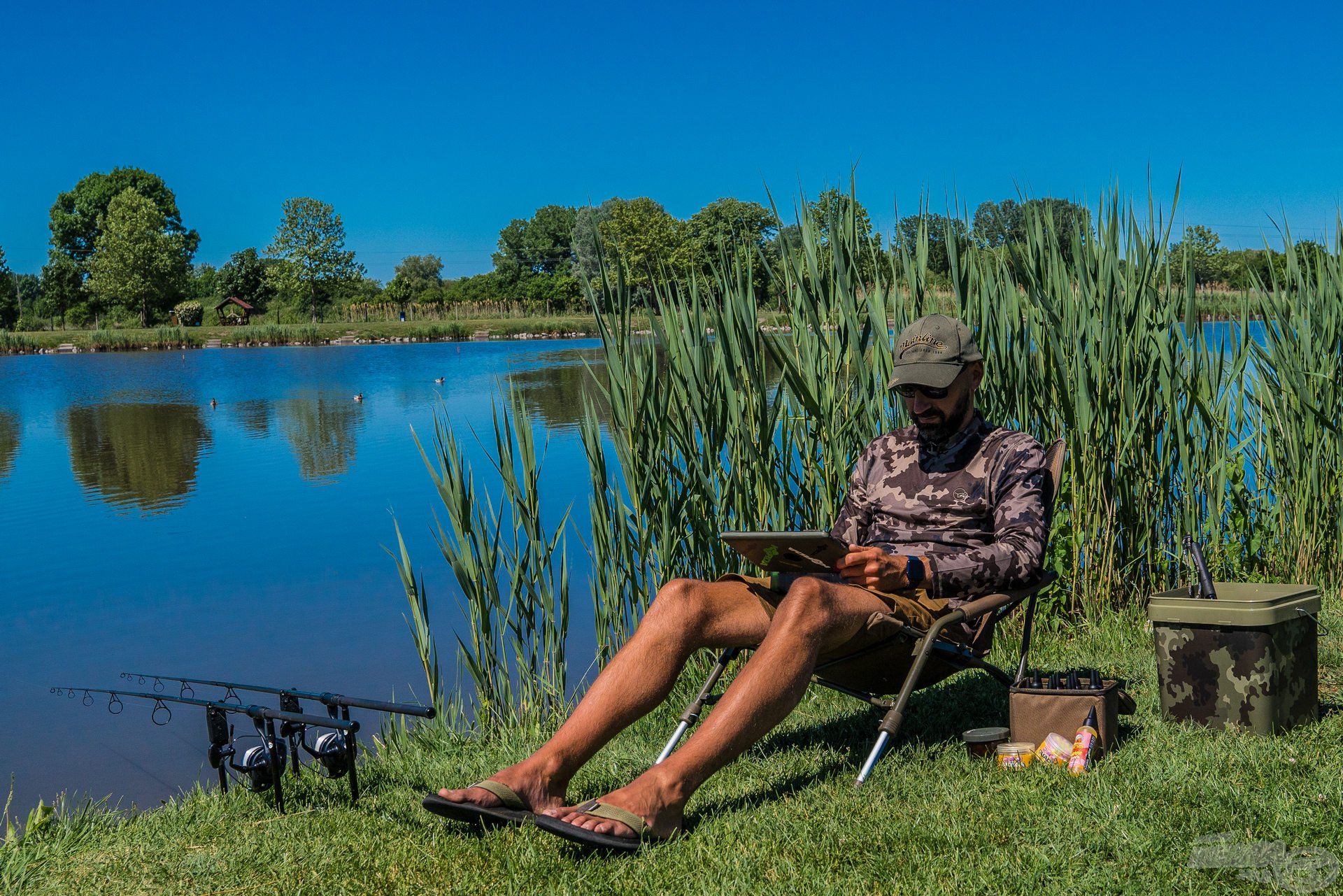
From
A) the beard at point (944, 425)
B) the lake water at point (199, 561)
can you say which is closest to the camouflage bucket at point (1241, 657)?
the beard at point (944, 425)

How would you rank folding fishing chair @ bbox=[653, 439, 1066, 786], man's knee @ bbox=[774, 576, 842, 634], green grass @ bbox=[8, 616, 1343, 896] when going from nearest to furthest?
green grass @ bbox=[8, 616, 1343, 896]
man's knee @ bbox=[774, 576, 842, 634]
folding fishing chair @ bbox=[653, 439, 1066, 786]

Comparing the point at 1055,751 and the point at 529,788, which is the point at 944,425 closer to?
the point at 1055,751

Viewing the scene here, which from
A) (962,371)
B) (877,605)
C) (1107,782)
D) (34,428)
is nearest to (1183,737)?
(1107,782)

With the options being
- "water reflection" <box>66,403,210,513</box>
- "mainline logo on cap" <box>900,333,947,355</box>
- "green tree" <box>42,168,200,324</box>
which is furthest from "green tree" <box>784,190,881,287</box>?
"green tree" <box>42,168,200,324</box>

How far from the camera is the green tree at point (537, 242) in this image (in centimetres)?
7256

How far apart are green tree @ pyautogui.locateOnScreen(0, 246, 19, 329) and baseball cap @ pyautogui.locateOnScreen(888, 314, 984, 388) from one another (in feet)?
194

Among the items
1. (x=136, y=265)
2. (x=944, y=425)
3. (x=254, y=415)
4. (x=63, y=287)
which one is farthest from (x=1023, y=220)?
(x=63, y=287)

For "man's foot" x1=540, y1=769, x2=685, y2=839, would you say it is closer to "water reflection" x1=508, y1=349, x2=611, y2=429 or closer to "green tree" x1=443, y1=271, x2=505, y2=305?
"water reflection" x1=508, y1=349, x2=611, y2=429

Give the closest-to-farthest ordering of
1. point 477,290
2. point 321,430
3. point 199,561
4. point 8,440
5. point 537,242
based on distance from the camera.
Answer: point 199,561
point 8,440
point 321,430
point 477,290
point 537,242

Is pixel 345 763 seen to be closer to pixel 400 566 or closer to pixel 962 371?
pixel 400 566

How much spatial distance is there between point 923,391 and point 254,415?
54.2 feet

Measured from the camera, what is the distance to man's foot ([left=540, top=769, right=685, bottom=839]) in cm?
221

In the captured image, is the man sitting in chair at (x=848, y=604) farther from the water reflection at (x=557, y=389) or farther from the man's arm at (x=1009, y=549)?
the water reflection at (x=557, y=389)

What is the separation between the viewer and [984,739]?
271cm
